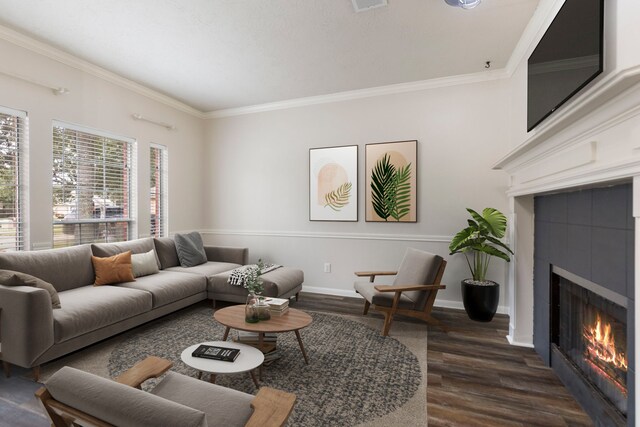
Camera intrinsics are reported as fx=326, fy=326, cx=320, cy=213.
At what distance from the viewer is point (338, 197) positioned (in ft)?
14.8

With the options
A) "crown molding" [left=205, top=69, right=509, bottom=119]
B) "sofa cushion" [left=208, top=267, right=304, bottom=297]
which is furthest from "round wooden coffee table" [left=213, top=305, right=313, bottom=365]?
"crown molding" [left=205, top=69, right=509, bottom=119]

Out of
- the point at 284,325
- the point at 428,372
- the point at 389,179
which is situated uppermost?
the point at 389,179

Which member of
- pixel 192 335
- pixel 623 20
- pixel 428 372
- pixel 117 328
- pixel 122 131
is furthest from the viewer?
pixel 122 131

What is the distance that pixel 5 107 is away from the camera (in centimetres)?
301

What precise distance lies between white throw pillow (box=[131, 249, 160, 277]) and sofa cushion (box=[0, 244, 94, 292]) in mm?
405

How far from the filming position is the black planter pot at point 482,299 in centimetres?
336

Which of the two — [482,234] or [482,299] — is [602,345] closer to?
[482,299]

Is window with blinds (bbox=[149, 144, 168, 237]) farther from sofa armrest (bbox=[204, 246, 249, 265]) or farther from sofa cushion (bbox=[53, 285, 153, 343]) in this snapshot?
sofa cushion (bbox=[53, 285, 153, 343])

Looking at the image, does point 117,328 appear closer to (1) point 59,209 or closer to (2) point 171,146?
(1) point 59,209

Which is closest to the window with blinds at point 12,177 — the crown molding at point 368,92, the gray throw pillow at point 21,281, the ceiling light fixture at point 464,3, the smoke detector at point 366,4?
the gray throw pillow at point 21,281

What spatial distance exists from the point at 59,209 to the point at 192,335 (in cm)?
203

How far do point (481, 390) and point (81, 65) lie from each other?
485 centimetres

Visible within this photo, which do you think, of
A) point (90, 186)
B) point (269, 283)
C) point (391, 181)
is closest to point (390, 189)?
point (391, 181)

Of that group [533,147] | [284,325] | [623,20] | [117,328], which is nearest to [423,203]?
[533,147]
